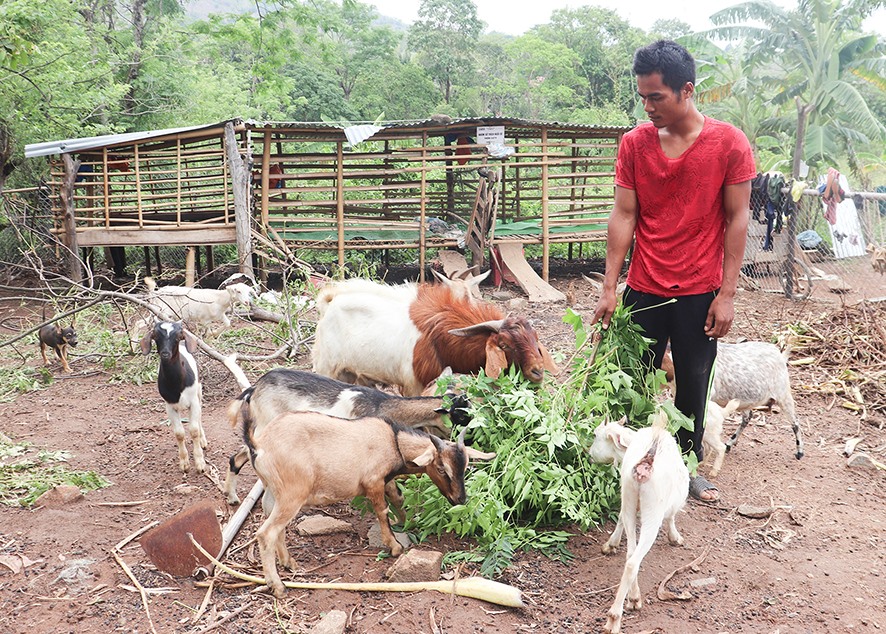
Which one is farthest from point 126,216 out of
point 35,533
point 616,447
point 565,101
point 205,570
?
point 565,101

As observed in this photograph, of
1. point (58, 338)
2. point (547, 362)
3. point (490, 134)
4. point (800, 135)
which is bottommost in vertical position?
point (58, 338)

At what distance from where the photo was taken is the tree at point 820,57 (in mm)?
19078

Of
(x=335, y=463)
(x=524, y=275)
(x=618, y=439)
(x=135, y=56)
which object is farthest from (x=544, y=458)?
(x=135, y=56)

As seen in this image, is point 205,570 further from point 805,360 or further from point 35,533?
point 805,360

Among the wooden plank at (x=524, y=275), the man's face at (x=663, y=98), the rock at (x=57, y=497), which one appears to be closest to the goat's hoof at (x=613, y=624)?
the man's face at (x=663, y=98)

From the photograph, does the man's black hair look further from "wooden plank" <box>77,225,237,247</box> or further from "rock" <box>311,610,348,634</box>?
"wooden plank" <box>77,225,237,247</box>

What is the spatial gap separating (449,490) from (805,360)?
5.75m

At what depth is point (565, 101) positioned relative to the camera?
3225 centimetres

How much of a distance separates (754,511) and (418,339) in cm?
251

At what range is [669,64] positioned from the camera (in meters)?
3.60

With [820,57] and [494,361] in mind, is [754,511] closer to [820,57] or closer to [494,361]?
[494,361]

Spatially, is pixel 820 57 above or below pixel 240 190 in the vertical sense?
above

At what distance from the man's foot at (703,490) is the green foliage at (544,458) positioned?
0.66 metres

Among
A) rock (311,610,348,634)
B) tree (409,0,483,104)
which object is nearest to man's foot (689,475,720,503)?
rock (311,610,348,634)
